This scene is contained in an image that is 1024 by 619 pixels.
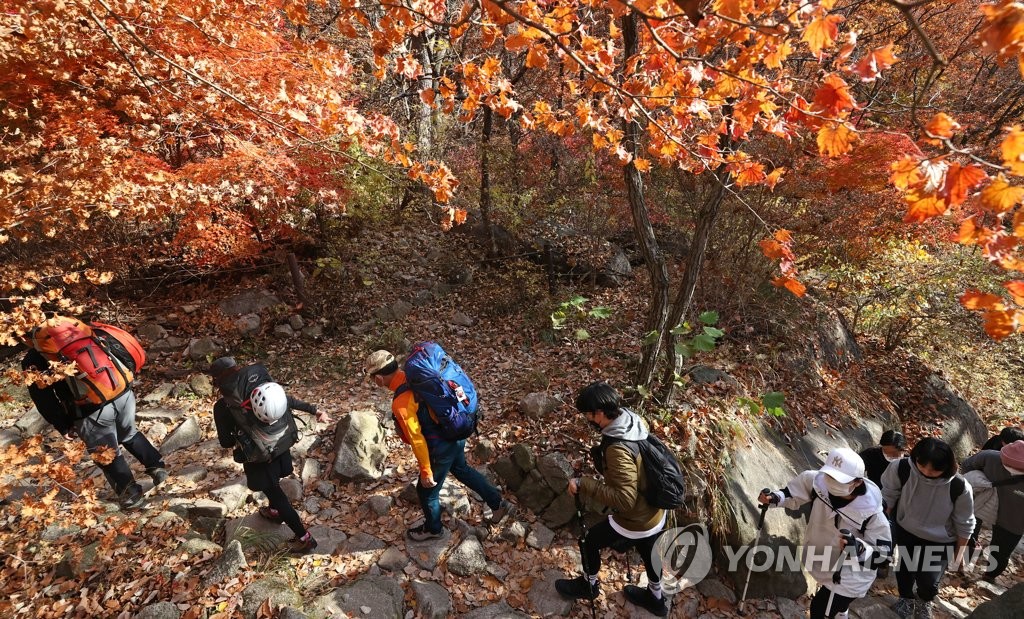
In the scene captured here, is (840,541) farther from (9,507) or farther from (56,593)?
(9,507)

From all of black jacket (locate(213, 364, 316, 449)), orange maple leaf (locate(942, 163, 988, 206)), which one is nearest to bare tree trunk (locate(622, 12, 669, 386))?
orange maple leaf (locate(942, 163, 988, 206))

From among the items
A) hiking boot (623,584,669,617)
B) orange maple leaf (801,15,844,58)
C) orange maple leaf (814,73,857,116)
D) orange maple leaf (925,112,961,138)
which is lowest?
hiking boot (623,584,669,617)

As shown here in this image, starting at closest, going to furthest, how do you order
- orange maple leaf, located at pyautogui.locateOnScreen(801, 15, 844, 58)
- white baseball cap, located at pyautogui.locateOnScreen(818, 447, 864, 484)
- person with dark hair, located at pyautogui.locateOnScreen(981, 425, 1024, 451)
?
orange maple leaf, located at pyautogui.locateOnScreen(801, 15, 844, 58), white baseball cap, located at pyautogui.locateOnScreen(818, 447, 864, 484), person with dark hair, located at pyautogui.locateOnScreen(981, 425, 1024, 451)

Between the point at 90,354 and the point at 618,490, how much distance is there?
4.68m

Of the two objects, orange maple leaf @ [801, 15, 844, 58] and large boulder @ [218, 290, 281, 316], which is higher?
orange maple leaf @ [801, 15, 844, 58]

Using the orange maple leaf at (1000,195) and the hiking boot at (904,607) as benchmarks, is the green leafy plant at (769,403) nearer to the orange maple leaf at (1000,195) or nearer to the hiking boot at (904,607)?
the hiking boot at (904,607)

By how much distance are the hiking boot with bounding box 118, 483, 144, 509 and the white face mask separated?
20.4ft

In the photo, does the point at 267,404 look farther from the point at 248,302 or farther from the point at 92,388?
the point at 248,302

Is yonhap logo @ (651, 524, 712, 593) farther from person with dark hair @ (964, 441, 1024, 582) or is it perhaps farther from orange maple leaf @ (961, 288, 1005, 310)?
orange maple leaf @ (961, 288, 1005, 310)

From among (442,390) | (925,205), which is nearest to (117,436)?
(442,390)

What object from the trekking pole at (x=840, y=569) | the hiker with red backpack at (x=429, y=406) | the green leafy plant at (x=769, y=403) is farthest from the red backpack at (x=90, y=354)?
the green leafy plant at (x=769, y=403)

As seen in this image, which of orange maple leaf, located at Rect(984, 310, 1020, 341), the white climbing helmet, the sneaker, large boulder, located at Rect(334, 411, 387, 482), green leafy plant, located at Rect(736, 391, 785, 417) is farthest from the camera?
green leafy plant, located at Rect(736, 391, 785, 417)

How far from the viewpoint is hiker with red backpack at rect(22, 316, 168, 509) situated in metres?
3.88

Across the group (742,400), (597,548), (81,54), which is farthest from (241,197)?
(742,400)
